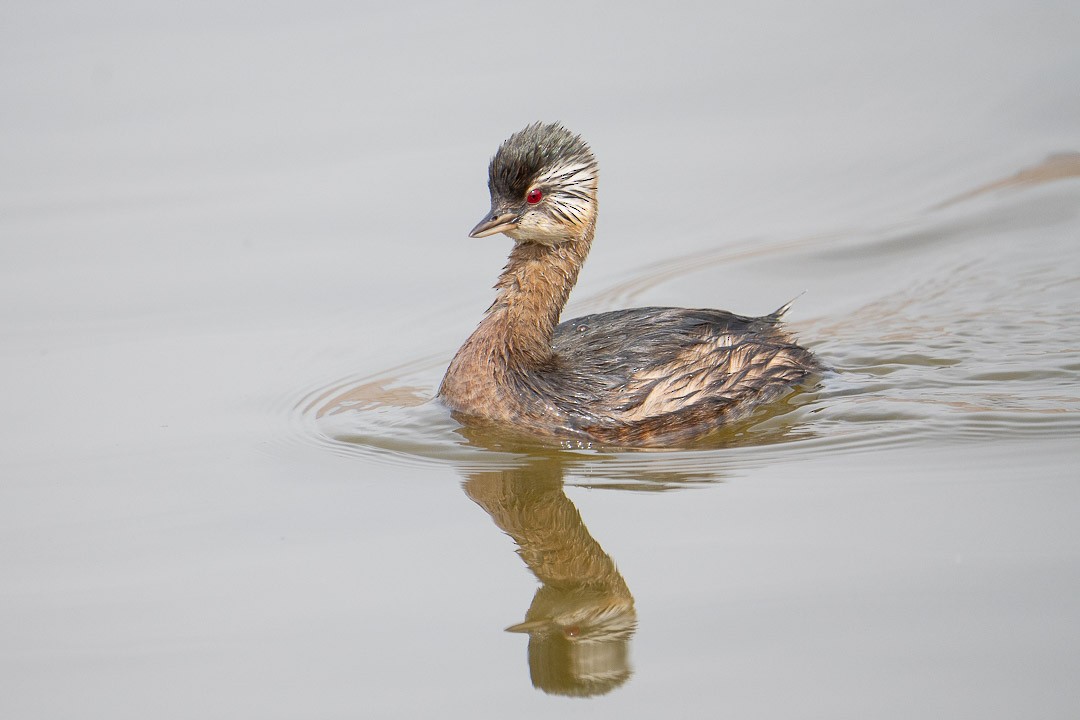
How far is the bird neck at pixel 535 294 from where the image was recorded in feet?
26.9

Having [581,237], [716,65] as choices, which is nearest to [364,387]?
[581,237]

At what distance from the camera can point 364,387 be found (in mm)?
8680

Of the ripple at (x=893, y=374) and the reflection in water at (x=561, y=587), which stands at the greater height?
the ripple at (x=893, y=374)

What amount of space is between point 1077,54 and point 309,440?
8.66 meters

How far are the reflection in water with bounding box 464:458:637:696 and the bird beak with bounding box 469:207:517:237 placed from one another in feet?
4.29

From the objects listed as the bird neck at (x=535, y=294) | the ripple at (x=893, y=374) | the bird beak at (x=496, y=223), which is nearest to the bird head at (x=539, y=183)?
the bird beak at (x=496, y=223)

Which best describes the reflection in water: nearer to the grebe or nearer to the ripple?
the ripple

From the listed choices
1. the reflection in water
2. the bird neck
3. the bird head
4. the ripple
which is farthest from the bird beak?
the reflection in water

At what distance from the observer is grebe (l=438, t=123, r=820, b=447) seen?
791 cm

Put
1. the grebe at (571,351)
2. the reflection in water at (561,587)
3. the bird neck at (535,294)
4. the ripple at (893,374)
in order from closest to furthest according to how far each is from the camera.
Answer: the reflection in water at (561,587) < the ripple at (893,374) < the grebe at (571,351) < the bird neck at (535,294)

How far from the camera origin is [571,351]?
327 inches

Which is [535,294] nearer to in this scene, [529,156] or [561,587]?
[529,156]

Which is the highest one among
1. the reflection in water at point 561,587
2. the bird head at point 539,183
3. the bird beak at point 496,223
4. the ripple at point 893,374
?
the bird head at point 539,183

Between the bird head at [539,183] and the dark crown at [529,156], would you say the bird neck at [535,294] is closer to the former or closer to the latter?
the bird head at [539,183]
